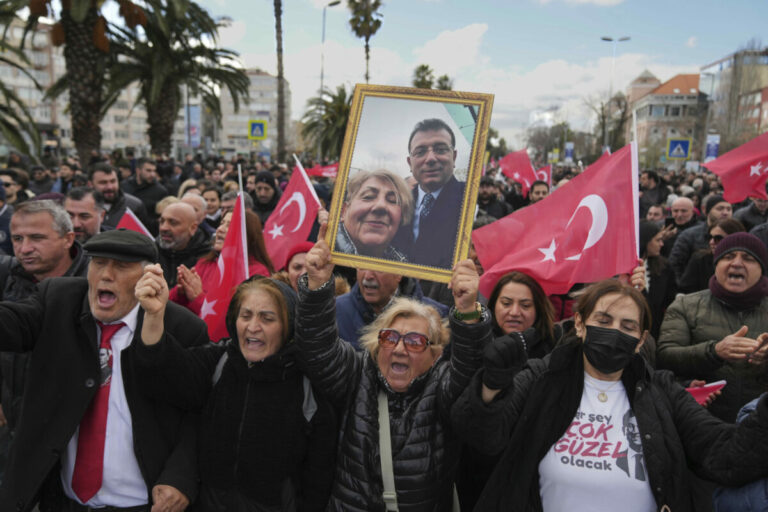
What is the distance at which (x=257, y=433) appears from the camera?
8.41ft

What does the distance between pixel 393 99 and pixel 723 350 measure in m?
2.14

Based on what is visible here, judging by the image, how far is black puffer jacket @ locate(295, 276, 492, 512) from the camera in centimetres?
251

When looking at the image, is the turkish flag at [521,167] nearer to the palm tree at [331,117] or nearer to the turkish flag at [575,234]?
the turkish flag at [575,234]

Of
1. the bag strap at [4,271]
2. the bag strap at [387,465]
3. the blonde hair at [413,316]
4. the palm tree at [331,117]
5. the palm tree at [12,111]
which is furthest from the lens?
the palm tree at [331,117]

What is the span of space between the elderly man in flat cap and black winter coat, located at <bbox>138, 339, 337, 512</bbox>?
14 centimetres

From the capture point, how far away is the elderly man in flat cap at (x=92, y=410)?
2436 mm

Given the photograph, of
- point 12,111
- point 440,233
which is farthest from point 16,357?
point 12,111

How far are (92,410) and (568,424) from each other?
207 cm

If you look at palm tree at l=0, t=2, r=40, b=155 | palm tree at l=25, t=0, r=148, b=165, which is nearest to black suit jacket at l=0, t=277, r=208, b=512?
palm tree at l=0, t=2, r=40, b=155

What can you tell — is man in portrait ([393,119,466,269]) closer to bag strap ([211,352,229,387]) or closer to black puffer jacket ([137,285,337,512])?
black puffer jacket ([137,285,337,512])

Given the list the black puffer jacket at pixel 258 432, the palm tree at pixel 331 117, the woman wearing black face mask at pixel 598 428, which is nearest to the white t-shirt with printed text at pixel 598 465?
the woman wearing black face mask at pixel 598 428

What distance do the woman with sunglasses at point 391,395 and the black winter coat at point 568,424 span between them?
0.67 ft

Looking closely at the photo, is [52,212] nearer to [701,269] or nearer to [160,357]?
[160,357]

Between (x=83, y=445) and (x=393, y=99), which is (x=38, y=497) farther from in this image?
(x=393, y=99)
